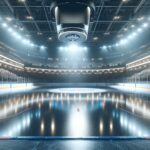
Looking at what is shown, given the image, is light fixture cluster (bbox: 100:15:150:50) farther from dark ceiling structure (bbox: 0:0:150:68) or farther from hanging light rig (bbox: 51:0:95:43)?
hanging light rig (bbox: 51:0:95:43)

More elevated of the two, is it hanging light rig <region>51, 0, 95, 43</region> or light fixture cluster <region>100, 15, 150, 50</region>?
light fixture cluster <region>100, 15, 150, 50</region>

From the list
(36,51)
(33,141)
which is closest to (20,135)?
(33,141)

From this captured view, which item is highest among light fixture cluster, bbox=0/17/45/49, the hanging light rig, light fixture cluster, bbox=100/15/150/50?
light fixture cluster, bbox=0/17/45/49

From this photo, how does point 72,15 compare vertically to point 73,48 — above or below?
below

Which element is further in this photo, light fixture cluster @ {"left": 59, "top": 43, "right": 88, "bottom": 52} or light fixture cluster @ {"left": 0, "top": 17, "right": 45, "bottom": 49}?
light fixture cluster @ {"left": 59, "top": 43, "right": 88, "bottom": 52}

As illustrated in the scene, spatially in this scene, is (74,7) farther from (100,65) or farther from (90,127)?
(100,65)

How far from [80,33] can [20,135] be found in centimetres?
586

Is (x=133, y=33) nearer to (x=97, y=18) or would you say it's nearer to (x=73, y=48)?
(x=97, y=18)

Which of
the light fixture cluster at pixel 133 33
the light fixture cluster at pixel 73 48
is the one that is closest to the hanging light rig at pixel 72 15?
the light fixture cluster at pixel 133 33

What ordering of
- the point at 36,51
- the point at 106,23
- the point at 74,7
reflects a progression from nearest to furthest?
1. the point at 74,7
2. the point at 106,23
3. the point at 36,51

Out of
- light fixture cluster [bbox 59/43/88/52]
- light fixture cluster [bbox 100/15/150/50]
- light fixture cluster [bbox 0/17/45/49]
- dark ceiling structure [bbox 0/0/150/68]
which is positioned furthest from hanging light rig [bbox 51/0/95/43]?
light fixture cluster [bbox 59/43/88/52]

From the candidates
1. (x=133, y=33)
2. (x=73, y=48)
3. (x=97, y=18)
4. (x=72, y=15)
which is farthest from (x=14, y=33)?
(x=133, y=33)

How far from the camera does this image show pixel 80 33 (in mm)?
7469

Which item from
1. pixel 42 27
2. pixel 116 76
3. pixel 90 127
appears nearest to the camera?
pixel 90 127
